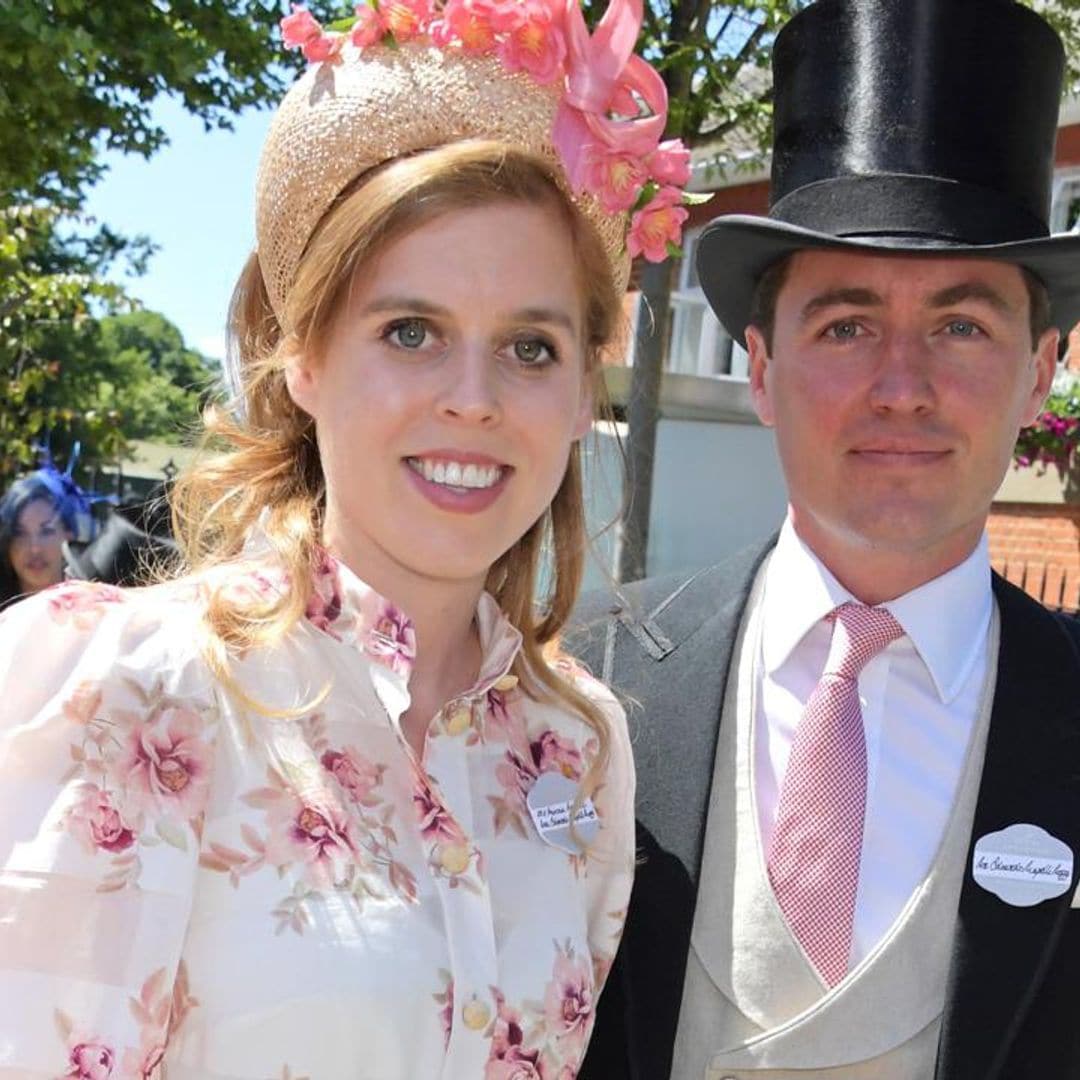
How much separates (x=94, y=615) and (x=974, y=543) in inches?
55.4

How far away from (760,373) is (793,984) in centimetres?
105

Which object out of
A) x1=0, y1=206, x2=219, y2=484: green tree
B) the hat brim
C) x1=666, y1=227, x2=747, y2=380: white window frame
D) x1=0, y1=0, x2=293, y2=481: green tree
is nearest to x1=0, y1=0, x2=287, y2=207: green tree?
x1=0, y1=0, x2=293, y2=481: green tree

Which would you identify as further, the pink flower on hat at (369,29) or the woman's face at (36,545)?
the woman's face at (36,545)

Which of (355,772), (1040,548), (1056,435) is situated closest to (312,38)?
(355,772)

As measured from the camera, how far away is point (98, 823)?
59.0 inches

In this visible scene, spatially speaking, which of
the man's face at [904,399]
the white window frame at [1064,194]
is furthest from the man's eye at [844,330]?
the white window frame at [1064,194]

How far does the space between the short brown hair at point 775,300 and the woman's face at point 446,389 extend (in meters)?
0.70

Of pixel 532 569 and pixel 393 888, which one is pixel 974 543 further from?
pixel 393 888

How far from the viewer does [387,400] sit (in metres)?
1.74

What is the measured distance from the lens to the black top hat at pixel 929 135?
225 centimetres

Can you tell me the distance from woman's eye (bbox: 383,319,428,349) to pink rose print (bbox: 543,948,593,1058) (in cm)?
78

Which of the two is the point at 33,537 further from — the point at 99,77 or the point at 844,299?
the point at 844,299

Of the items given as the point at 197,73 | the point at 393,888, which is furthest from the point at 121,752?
the point at 197,73

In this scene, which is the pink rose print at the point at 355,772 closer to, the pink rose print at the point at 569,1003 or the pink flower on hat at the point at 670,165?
the pink rose print at the point at 569,1003
